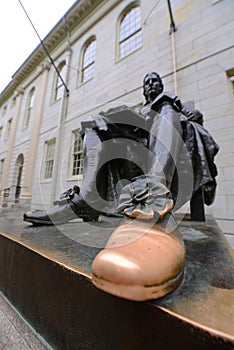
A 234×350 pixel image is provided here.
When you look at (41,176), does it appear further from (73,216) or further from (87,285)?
(87,285)

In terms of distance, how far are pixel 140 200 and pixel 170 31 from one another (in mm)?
4216

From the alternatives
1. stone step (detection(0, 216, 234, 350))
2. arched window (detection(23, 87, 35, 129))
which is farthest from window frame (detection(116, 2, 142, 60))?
arched window (detection(23, 87, 35, 129))

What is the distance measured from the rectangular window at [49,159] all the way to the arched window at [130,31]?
352 centimetres

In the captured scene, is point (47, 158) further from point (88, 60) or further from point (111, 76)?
point (88, 60)

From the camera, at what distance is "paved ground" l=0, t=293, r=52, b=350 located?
386 millimetres

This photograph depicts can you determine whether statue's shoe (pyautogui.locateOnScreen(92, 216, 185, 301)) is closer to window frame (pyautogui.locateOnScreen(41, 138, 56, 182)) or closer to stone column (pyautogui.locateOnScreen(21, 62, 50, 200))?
window frame (pyautogui.locateOnScreen(41, 138, 56, 182))

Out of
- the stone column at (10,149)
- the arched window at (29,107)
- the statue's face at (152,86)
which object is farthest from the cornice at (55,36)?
the statue's face at (152,86)

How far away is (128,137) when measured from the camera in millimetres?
1058

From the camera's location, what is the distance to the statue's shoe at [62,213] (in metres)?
0.83

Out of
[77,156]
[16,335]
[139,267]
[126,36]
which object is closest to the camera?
[139,267]

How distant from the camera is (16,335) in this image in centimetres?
42

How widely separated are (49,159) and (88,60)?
354 cm

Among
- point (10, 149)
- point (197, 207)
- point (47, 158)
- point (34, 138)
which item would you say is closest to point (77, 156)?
point (47, 158)

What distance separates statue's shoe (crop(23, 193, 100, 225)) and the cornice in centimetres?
719
